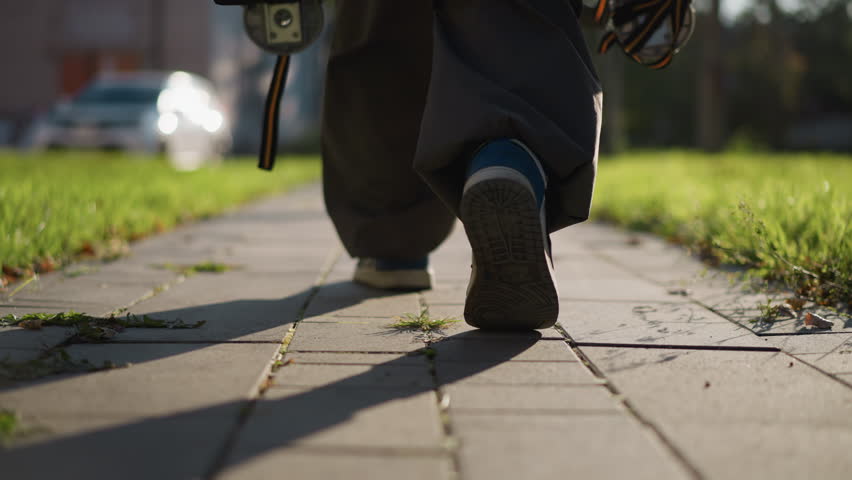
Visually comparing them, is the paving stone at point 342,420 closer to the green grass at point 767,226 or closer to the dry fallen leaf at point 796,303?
the dry fallen leaf at point 796,303

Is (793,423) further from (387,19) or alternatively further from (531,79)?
(387,19)

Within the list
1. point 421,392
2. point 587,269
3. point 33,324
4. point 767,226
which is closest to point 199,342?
point 33,324

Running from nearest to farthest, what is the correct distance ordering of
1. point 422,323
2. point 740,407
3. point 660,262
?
point 740,407
point 422,323
point 660,262

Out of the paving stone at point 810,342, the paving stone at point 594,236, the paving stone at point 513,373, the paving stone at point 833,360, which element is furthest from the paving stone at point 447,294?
the paving stone at point 594,236

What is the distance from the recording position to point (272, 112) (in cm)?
278

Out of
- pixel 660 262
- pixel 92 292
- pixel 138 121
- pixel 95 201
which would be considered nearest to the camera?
pixel 92 292

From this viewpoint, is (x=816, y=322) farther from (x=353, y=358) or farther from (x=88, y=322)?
(x=88, y=322)

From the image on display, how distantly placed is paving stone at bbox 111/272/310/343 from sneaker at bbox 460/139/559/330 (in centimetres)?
52

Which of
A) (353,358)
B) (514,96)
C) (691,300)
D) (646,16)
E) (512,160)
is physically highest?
(646,16)

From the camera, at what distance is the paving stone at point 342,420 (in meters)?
1.38

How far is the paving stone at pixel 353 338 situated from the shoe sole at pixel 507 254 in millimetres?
181

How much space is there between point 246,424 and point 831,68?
34.1 meters

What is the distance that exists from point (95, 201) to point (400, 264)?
2481mm

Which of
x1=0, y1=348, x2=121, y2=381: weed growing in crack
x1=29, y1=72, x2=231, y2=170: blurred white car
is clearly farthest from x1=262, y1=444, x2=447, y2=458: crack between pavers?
x1=29, y1=72, x2=231, y2=170: blurred white car
